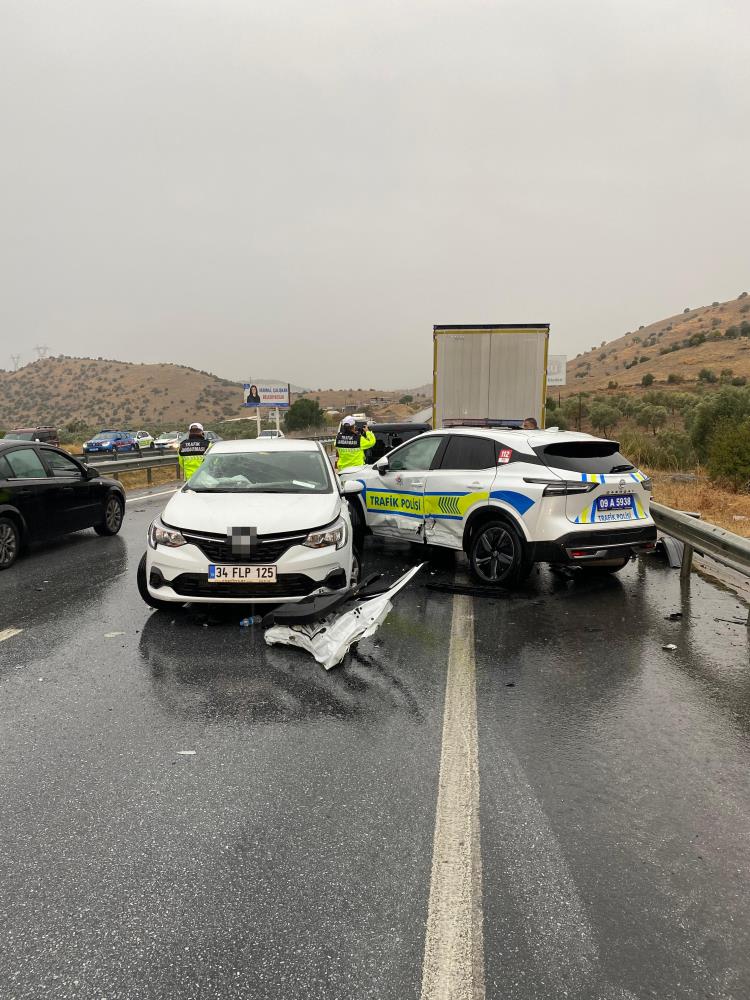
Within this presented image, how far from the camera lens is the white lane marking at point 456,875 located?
2.08 m

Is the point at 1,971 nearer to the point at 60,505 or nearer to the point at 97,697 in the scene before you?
the point at 97,697

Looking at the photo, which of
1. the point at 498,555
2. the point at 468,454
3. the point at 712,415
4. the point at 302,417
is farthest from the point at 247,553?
the point at 302,417

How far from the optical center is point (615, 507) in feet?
22.0

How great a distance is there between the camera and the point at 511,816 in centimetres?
295

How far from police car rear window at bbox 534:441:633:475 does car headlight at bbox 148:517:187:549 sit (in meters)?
3.62

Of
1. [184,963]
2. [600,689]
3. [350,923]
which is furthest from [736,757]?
[184,963]

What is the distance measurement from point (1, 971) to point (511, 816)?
1.95 metres

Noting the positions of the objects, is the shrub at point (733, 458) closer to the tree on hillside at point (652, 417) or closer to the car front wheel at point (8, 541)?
the car front wheel at point (8, 541)

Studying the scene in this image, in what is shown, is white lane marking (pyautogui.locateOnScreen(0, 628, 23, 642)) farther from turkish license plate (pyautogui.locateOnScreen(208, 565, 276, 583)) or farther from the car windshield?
the car windshield

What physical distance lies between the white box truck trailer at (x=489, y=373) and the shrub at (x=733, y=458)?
15.1 ft

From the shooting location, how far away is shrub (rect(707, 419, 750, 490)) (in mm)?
14312

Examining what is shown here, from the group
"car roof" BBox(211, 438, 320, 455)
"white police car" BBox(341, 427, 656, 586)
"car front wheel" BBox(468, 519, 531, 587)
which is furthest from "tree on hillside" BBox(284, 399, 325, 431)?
"car front wheel" BBox(468, 519, 531, 587)

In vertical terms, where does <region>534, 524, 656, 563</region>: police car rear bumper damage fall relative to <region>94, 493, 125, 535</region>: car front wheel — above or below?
above

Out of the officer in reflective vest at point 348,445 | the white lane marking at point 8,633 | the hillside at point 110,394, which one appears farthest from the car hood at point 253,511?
the hillside at point 110,394
